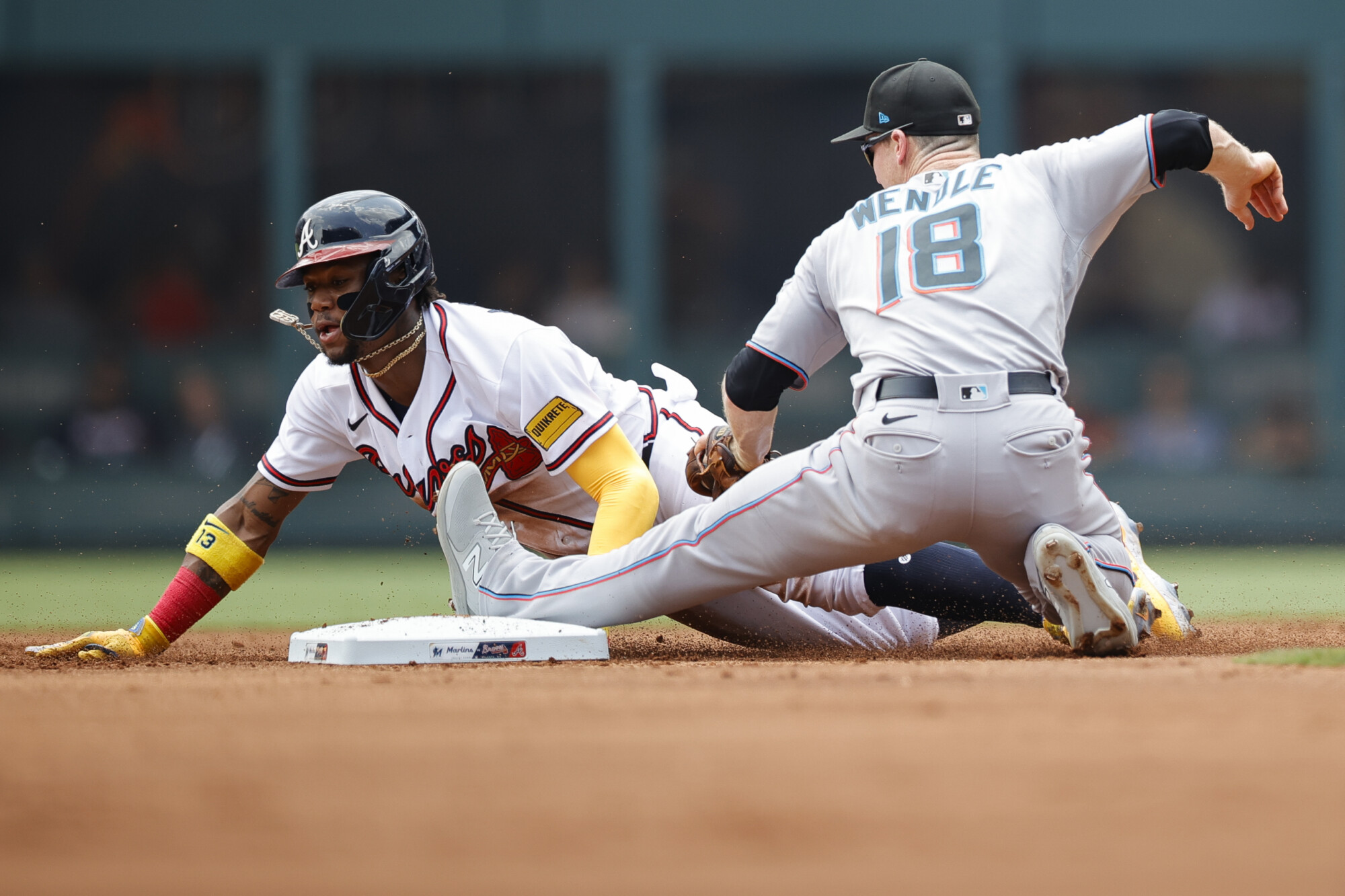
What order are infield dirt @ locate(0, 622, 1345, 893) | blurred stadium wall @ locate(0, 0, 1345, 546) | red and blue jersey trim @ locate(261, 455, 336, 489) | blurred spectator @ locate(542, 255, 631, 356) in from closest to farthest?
infield dirt @ locate(0, 622, 1345, 893)
red and blue jersey trim @ locate(261, 455, 336, 489)
blurred stadium wall @ locate(0, 0, 1345, 546)
blurred spectator @ locate(542, 255, 631, 356)

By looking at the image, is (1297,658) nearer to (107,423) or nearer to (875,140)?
(875,140)

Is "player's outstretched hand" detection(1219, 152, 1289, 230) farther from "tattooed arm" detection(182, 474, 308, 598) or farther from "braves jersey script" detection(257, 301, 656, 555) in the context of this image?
"tattooed arm" detection(182, 474, 308, 598)

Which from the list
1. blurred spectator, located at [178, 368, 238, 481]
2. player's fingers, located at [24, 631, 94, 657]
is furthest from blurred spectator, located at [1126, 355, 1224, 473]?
player's fingers, located at [24, 631, 94, 657]

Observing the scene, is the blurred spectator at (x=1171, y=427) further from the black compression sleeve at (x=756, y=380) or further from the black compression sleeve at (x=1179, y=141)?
the black compression sleeve at (x=756, y=380)

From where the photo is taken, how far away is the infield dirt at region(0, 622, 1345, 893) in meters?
1.86

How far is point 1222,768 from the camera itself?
2340 millimetres

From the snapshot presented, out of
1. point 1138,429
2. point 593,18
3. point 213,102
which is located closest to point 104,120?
point 213,102

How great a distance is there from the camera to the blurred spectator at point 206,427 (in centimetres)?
1165

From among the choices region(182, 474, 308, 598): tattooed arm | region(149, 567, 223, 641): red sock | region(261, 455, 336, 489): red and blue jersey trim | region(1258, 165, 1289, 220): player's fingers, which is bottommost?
region(149, 567, 223, 641): red sock

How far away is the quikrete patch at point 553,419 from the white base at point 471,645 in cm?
54

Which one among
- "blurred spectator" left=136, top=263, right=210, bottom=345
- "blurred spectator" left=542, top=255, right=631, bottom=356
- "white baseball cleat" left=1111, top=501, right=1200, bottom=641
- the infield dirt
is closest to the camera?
the infield dirt

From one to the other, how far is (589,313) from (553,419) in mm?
8217

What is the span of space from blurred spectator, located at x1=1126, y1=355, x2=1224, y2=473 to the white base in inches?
341

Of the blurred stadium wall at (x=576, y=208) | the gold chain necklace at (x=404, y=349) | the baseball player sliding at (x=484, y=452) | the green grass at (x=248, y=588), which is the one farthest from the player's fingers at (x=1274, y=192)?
the blurred stadium wall at (x=576, y=208)
